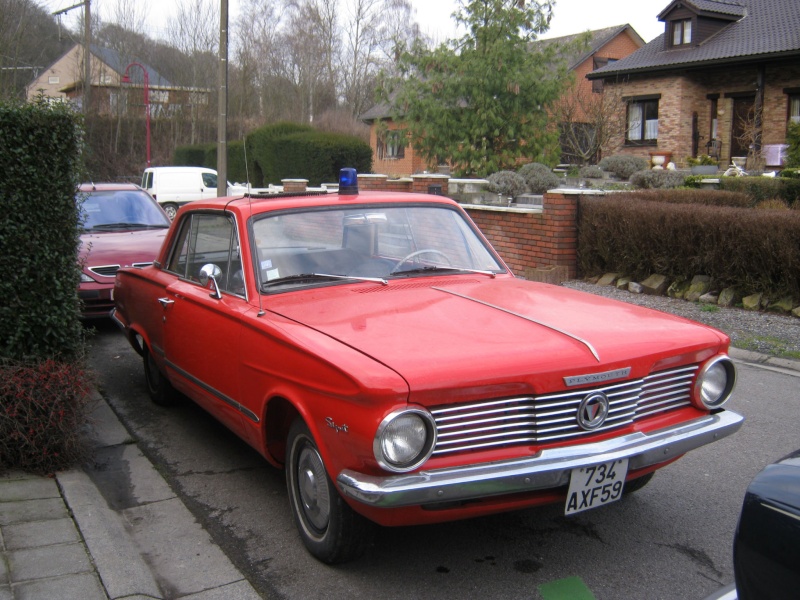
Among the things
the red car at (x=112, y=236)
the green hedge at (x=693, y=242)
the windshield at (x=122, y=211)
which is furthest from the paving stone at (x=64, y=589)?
the green hedge at (x=693, y=242)

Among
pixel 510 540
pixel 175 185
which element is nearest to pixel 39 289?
pixel 510 540

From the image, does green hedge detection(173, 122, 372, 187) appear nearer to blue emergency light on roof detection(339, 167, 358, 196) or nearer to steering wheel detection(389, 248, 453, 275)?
blue emergency light on roof detection(339, 167, 358, 196)

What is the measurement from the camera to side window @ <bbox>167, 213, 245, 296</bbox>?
4.79m

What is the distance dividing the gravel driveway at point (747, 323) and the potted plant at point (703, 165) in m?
13.4

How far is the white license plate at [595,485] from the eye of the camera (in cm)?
334

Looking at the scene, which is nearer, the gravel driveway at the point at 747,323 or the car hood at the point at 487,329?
the car hood at the point at 487,329

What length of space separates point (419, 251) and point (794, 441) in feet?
9.56

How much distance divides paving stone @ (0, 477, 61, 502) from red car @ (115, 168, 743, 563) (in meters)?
0.96

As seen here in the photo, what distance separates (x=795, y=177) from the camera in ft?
59.9

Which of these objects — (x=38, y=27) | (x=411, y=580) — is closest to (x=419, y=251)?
(x=411, y=580)

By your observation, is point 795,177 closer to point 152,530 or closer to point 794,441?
point 794,441

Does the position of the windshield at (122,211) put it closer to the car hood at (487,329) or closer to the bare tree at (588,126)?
the car hood at (487,329)

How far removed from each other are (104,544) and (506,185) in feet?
46.4

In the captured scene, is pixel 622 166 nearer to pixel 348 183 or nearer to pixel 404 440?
pixel 348 183
